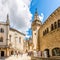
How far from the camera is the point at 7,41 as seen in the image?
184 ft

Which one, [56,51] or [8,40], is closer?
[56,51]

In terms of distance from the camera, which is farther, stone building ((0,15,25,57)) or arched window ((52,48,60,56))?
stone building ((0,15,25,57))

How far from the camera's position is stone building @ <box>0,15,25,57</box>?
5496 centimetres

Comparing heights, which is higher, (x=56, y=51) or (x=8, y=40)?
(x=8, y=40)

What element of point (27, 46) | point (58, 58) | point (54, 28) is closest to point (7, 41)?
point (27, 46)

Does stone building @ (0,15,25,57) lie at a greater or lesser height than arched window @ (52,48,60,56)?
greater

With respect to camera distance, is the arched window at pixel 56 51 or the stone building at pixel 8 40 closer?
the arched window at pixel 56 51

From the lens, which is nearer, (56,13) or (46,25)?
(56,13)

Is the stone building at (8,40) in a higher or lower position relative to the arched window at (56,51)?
higher

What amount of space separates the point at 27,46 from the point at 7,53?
14.9 metres

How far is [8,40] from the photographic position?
56656mm

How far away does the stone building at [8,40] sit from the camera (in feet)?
180

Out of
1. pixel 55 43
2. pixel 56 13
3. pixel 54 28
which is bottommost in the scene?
pixel 55 43

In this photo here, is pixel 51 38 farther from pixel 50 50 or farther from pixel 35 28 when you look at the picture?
pixel 35 28
